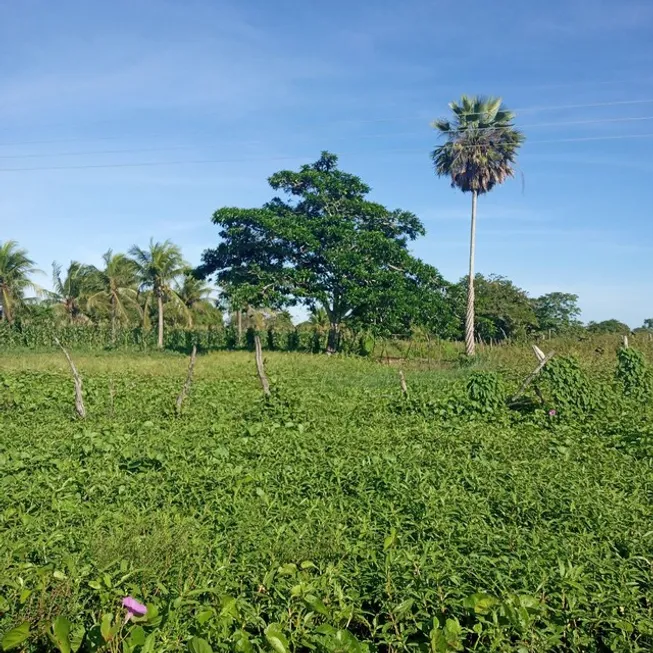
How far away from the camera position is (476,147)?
27062 mm

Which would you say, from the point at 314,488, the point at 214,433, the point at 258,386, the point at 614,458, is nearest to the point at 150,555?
the point at 314,488

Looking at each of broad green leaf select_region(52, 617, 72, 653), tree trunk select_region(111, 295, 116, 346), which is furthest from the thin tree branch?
tree trunk select_region(111, 295, 116, 346)

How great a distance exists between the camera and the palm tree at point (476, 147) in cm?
2714

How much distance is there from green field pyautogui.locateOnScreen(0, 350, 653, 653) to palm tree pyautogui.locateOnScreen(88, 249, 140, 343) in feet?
91.3

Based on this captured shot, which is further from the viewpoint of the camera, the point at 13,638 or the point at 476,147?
the point at 476,147

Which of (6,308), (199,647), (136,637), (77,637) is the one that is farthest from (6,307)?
(199,647)

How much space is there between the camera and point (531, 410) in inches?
394

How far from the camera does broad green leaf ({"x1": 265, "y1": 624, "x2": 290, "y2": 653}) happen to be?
2.64 meters

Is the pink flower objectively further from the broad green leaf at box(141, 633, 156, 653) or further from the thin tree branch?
the thin tree branch

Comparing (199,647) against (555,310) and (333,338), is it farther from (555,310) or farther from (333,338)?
(555,310)

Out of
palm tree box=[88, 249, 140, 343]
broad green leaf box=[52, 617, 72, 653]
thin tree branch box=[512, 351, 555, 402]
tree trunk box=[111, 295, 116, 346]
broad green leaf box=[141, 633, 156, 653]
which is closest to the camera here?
broad green leaf box=[52, 617, 72, 653]

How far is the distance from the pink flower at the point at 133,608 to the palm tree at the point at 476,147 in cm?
2466

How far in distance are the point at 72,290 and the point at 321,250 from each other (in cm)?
1920

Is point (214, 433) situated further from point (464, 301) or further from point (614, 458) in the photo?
point (464, 301)
